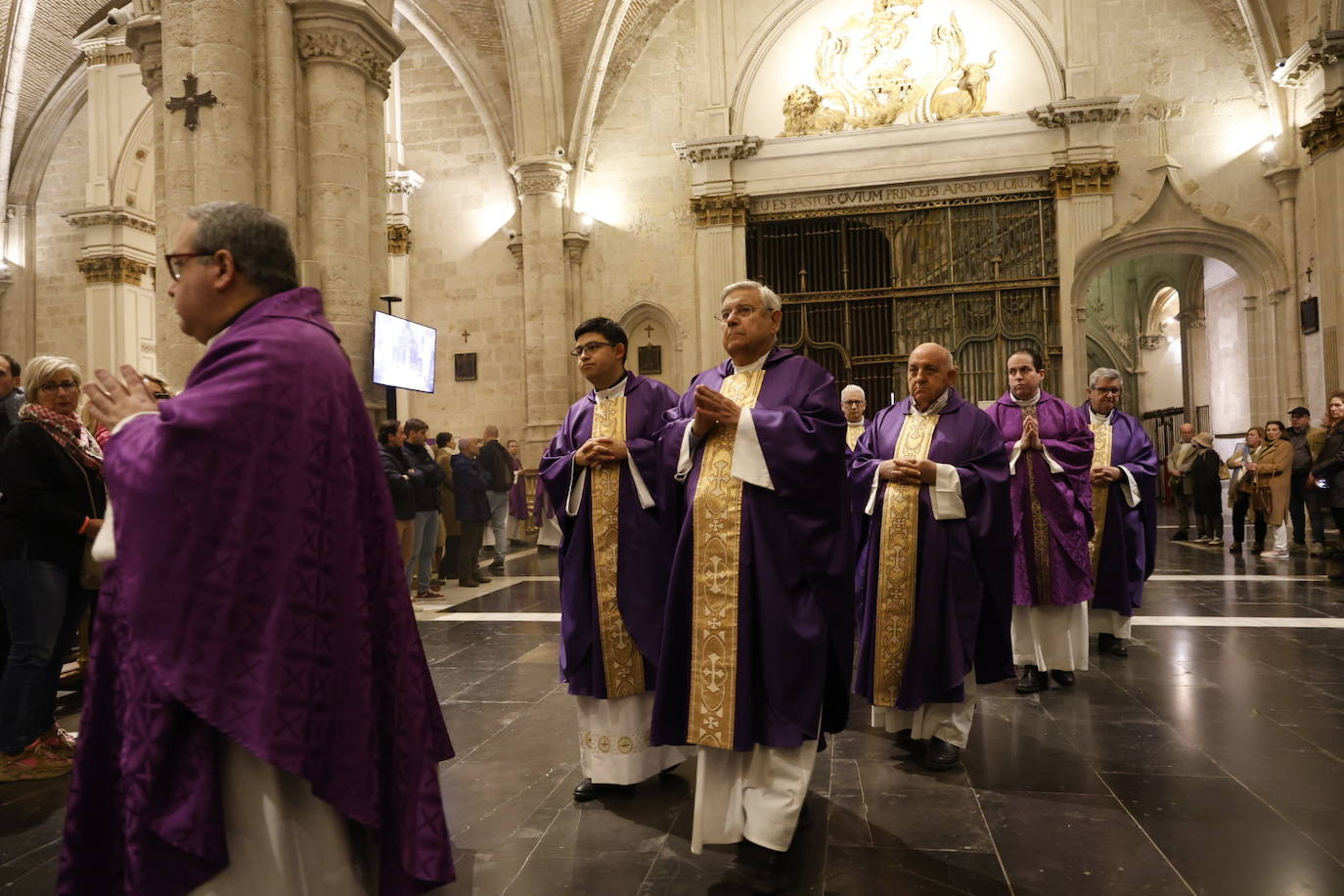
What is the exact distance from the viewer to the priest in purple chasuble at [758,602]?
107 inches

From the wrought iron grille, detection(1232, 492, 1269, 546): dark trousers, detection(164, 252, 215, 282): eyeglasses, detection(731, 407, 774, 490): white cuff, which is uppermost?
the wrought iron grille

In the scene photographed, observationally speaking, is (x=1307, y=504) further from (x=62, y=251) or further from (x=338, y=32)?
(x=62, y=251)

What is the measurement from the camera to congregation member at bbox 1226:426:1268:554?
1070 cm

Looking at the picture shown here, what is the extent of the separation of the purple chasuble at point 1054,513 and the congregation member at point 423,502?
5.12 meters

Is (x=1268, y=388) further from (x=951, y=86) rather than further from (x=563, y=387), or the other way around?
(x=563, y=387)

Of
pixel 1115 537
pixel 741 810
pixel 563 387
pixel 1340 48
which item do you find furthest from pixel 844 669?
pixel 1340 48

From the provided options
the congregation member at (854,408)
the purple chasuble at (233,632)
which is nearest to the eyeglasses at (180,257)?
the purple chasuble at (233,632)

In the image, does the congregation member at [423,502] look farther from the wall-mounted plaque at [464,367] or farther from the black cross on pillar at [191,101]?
the wall-mounted plaque at [464,367]

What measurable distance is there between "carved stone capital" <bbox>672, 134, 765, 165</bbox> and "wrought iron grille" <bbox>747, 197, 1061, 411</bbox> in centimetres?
119

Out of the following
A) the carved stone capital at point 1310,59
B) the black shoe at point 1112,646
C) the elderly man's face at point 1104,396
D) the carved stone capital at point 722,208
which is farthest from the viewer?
the carved stone capital at point 722,208

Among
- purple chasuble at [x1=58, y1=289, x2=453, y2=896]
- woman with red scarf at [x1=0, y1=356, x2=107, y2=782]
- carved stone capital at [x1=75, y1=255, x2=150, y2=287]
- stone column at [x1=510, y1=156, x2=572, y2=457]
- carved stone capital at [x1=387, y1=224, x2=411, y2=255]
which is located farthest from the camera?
carved stone capital at [x1=387, y1=224, x2=411, y2=255]

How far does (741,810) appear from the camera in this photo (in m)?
2.79

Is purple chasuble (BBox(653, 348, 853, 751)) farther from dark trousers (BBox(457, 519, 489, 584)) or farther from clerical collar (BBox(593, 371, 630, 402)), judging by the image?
dark trousers (BBox(457, 519, 489, 584))

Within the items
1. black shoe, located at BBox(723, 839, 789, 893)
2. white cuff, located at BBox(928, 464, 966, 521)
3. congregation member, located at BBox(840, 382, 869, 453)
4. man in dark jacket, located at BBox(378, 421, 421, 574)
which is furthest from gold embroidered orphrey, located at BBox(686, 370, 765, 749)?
man in dark jacket, located at BBox(378, 421, 421, 574)
